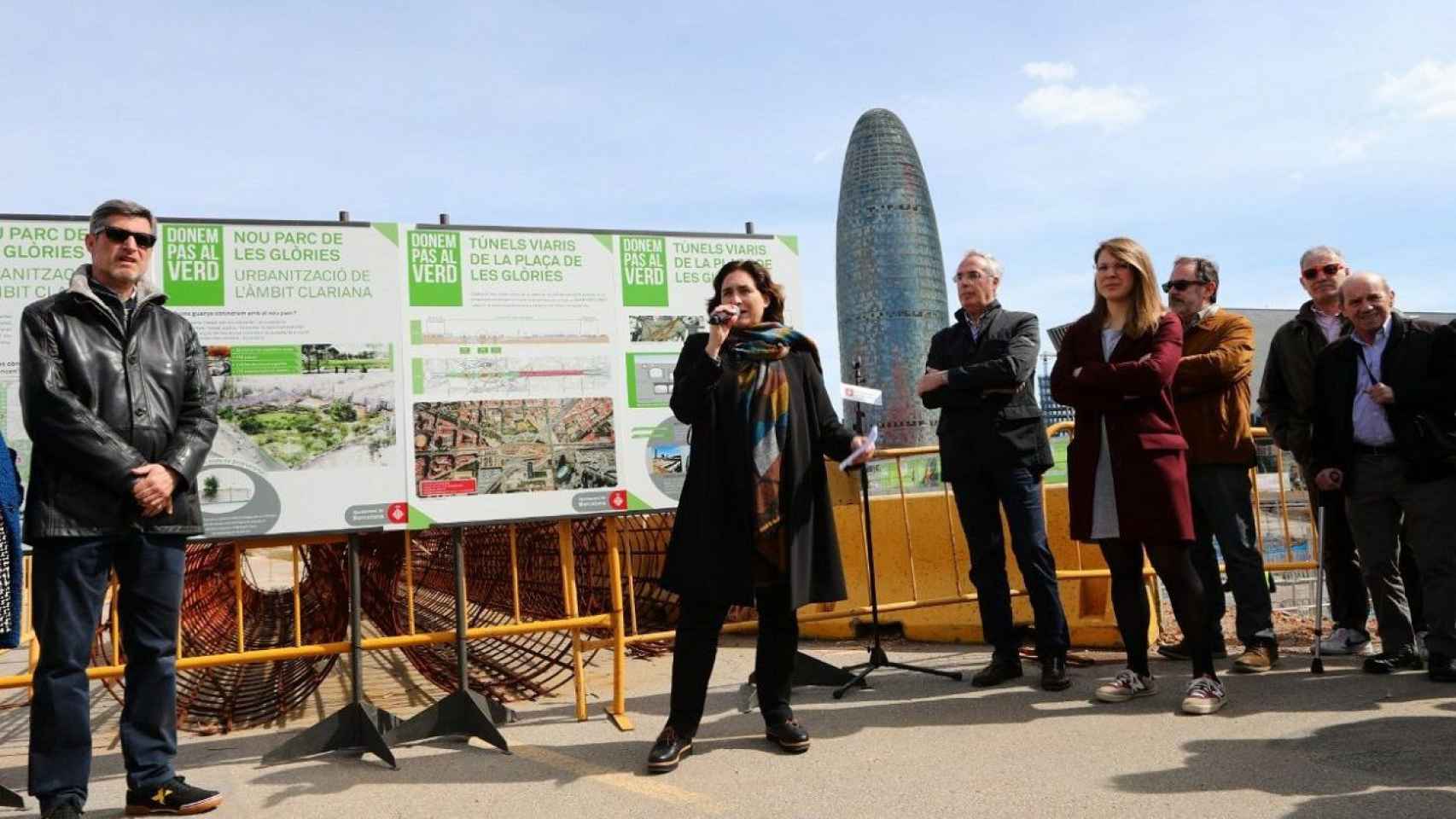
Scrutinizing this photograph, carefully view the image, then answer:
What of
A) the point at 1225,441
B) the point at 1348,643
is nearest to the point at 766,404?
the point at 1225,441

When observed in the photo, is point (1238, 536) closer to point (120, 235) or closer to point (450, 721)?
point (450, 721)

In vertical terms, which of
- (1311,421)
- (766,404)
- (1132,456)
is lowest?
(1132,456)

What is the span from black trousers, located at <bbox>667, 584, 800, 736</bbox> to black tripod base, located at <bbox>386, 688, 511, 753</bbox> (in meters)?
0.94

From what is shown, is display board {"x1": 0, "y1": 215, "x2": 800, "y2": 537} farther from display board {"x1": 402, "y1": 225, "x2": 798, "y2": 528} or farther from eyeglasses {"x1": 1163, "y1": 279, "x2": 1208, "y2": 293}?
eyeglasses {"x1": 1163, "y1": 279, "x2": 1208, "y2": 293}

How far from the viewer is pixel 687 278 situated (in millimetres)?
5070

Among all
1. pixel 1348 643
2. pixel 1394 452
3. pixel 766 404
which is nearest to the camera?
pixel 766 404

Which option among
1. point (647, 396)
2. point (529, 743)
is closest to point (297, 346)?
point (647, 396)

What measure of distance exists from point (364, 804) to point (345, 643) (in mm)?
1108

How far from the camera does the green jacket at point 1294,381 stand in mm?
5508

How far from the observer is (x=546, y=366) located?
476cm

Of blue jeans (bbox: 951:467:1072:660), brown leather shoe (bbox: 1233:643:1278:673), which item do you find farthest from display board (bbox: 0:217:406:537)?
brown leather shoe (bbox: 1233:643:1278:673)

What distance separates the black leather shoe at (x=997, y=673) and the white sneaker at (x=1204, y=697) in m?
0.88

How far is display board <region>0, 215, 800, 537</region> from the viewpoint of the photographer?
14.1 ft

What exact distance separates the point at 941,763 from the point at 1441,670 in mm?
2469
